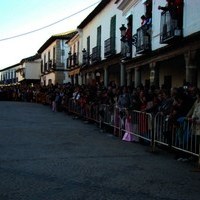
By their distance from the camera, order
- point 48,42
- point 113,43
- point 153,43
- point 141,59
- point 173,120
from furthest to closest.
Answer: point 48,42 < point 113,43 < point 141,59 < point 153,43 < point 173,120

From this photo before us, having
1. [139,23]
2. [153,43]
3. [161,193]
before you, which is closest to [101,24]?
[139,23]

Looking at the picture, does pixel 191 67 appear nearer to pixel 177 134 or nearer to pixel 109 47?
pixel 177 134

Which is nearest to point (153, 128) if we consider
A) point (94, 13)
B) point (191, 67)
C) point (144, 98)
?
point (144, 98)

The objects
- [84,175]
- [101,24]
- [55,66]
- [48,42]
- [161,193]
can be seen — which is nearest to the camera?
[161,193]

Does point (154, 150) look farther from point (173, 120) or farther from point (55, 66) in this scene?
point (55, 66)

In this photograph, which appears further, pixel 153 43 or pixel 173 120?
pixel 153 43

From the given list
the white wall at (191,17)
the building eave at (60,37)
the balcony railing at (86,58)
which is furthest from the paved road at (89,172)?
the building eave at (60,37)

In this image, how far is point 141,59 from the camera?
1986 cm

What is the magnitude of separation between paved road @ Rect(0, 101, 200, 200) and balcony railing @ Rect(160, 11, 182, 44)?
423cm

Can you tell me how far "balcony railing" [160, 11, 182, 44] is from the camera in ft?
49.4

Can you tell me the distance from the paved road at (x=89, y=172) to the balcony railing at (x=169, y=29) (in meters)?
4.23

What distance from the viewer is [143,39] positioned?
1936 centimetres

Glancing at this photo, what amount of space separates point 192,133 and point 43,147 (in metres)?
3.94

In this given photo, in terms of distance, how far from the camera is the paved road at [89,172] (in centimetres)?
668
